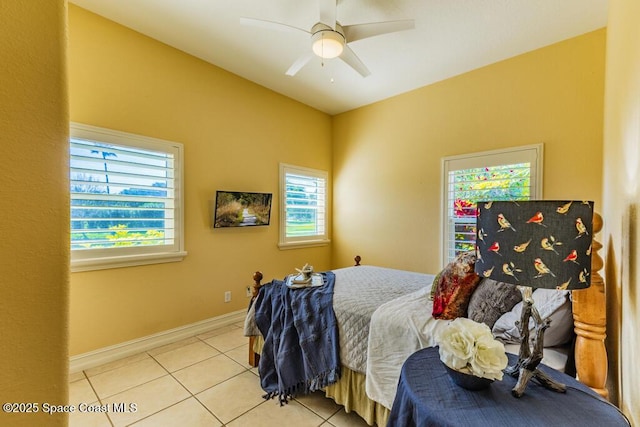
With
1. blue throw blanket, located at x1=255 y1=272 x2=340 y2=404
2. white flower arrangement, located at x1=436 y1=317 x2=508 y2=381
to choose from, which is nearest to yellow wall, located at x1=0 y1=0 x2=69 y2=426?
white flower arrangement, located at x1=436 y1=317 x2=508 y2=381

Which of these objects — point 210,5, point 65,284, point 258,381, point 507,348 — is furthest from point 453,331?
point 210,5

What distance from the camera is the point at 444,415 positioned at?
904mm

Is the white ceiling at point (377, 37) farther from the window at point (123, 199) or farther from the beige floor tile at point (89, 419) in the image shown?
the beige floor tile at point (89, 419)

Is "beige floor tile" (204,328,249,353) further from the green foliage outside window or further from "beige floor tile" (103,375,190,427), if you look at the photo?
the green foliage outside window

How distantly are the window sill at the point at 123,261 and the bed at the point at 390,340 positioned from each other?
1.87m

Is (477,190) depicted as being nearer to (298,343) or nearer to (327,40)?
(327,40)

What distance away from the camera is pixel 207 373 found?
7.77ft

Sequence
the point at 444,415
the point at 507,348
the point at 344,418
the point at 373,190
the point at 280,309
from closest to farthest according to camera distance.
Answer: the point at 444,415
the point at 507,348
the point at 344,418
the point at 280,309
the point at 373,190

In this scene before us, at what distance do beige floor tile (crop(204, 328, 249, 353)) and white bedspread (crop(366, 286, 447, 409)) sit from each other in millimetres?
1680

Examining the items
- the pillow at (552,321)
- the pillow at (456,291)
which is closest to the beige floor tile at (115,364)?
the pillow at (456,291)

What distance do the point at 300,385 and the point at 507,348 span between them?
1.32m

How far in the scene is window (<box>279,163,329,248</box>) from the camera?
4.09 meters

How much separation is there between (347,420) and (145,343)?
7.00 feet

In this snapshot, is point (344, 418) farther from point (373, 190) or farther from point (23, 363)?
point (373, 190)
